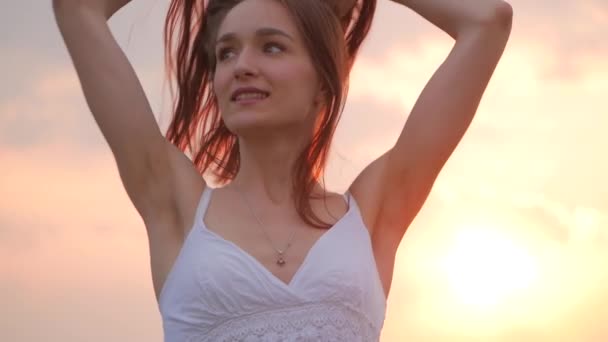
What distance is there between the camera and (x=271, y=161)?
14.5 feet

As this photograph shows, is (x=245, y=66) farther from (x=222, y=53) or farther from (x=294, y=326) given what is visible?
(x=294, y=326)

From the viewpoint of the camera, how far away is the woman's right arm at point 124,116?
14.3ft

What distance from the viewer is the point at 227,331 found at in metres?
4.07

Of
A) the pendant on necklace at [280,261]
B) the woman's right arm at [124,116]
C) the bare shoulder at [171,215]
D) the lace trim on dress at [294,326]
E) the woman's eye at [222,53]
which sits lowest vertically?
the lace trim on dress at [294,326]

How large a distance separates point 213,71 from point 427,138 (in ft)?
2.62

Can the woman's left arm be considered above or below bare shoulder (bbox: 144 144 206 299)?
above

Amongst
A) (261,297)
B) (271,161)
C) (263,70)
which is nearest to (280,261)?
(261,297)

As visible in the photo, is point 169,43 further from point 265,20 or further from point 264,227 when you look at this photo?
point 264,227

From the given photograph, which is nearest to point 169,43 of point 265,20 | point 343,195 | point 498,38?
point 265,20

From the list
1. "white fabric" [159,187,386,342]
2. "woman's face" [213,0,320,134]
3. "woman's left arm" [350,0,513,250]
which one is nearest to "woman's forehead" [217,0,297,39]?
"woman's face" [213,0,320,134]

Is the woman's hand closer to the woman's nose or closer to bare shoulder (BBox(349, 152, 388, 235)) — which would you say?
the woman's nose

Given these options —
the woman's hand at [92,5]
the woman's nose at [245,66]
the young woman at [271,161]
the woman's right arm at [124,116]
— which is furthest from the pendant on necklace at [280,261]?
the woman's hand at [92,5]

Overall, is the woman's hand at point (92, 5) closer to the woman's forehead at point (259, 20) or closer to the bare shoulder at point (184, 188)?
the woman's forehead at point (259, 20)

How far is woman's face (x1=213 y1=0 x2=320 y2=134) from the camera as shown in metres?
4.26
